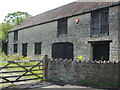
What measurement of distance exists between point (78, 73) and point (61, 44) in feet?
27.6

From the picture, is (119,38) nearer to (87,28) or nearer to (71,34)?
(87,28)

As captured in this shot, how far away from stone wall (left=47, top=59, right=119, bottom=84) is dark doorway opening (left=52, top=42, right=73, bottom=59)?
278 inches

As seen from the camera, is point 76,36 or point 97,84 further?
point 76,36

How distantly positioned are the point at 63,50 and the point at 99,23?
508 cm

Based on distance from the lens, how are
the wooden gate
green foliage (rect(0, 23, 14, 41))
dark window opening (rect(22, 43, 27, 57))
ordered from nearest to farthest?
the wooden gate, dark window opening (rect(22, 43, 27, 57)), green foliage (rect(0, 23, 14, 41))

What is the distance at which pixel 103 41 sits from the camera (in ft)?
40.7

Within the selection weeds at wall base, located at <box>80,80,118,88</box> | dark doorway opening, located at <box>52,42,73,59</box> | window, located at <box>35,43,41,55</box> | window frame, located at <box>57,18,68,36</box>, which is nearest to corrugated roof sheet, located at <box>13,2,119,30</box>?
window frame, located at <box>57,18,68,36</box>

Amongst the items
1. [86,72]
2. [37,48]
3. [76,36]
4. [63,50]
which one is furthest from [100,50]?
[37,48]

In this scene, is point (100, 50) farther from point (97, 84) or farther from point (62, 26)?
point (97, 84)

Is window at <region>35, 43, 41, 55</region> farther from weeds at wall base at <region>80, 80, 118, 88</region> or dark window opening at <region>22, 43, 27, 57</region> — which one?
weeds at wall base at <region>80, 80, 118, 88</region>

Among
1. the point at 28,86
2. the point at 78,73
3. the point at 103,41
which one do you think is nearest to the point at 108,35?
Result: the point at 103,41

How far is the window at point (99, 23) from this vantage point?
40.8ft

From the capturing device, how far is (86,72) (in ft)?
26.1

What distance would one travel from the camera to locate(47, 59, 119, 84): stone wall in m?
7.83
